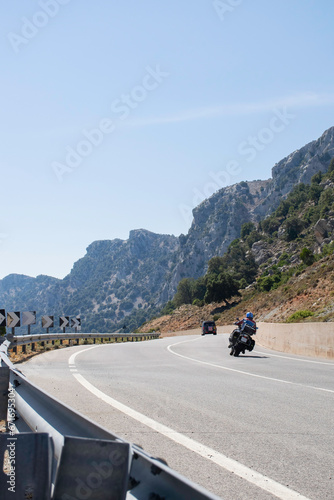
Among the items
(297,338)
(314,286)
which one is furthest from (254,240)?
(297,338)

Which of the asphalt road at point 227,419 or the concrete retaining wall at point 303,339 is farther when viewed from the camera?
the concrete retaining wall at point 303,339

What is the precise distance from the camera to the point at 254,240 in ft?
549

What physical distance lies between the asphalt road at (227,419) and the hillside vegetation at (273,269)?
1349 inches

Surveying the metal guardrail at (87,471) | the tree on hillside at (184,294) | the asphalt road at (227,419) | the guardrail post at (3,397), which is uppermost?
the tree on hillside at (184,294)

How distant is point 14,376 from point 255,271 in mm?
136679

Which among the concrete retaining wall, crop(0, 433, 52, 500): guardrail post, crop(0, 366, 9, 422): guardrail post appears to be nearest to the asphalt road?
crop(0, 366, 9, 422): guardrail post

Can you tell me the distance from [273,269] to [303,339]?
101410 millimetres

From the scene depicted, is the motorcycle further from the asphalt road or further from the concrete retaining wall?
the asphalt road

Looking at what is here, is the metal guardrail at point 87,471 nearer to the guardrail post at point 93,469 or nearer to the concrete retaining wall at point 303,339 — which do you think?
the guardrail post at point 93,469

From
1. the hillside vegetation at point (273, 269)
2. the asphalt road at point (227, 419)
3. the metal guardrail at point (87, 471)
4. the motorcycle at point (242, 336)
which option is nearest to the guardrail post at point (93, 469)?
the metal guardrail at point (87, 471)

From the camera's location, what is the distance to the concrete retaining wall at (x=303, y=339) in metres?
19.3

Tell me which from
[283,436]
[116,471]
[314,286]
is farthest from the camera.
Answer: [314,286]

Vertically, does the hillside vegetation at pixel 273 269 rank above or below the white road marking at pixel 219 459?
above

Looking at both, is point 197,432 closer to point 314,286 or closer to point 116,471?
A: point 116,471
